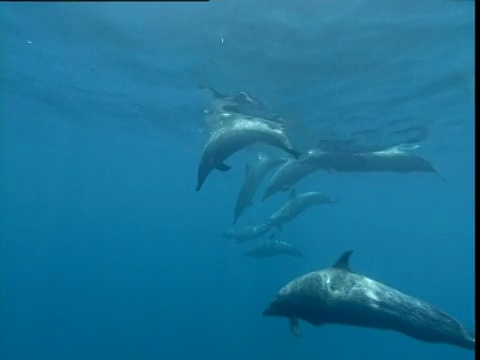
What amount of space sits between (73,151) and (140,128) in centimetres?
1720

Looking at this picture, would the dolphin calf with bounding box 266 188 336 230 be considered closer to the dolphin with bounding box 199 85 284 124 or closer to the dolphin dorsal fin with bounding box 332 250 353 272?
the dolphin with bounding box 199 85 284 124

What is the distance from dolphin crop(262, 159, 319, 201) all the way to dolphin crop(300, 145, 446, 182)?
300mm

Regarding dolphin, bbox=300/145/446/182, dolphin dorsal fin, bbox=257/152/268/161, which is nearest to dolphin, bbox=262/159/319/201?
dolphin, bbox=300/145/446/182

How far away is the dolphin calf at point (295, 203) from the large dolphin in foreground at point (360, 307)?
11.7 metres

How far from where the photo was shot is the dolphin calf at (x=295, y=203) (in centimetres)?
2380

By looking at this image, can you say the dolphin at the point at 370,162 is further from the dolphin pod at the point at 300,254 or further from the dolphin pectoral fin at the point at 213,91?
the dolphin pectoral fin at the point at 213,91

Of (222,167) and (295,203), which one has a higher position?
(295,203)

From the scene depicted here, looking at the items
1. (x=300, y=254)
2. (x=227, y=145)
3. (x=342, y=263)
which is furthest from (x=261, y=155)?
(x=342, y=263)

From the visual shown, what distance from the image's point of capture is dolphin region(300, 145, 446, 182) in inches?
859

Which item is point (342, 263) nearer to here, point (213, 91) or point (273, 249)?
point (213, 91)

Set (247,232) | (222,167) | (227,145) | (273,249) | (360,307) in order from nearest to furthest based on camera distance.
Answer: (360,307) < (222,167) < (227,145) < (273,249) < (247,232)

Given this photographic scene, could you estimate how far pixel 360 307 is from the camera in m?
11.4

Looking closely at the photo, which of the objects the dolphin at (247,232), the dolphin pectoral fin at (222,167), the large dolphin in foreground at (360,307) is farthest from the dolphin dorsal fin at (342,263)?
the dolphin at (247,232)

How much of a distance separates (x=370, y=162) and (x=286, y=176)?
401 centimetres
